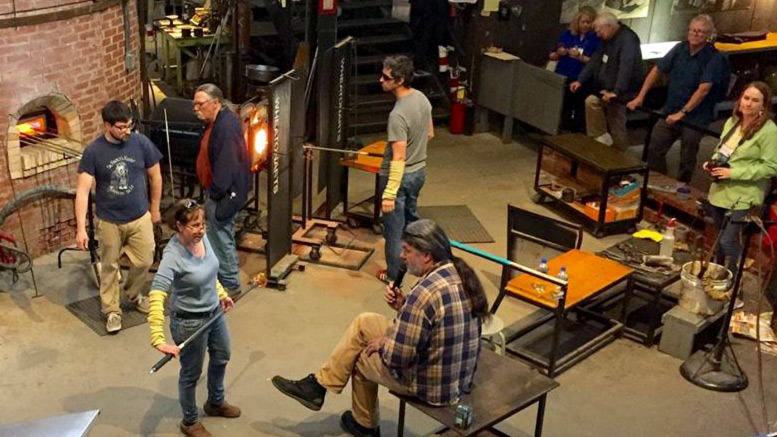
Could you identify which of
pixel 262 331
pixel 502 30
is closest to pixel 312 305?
pixel 262 331

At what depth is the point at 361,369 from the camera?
5.88 metres

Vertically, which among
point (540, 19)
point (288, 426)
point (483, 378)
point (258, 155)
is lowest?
point (288, 426)

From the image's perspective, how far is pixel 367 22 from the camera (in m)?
13.4

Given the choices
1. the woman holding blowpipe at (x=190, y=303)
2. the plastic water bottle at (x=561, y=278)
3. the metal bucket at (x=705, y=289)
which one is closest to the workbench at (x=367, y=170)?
the plastic water bottle at (x=561, y=278)

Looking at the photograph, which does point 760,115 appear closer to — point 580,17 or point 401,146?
point 401,146

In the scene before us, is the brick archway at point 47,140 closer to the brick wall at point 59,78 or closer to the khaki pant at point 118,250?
the brick wall at point 59,78

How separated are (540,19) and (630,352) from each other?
656cm

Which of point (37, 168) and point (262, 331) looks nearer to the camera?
point (262, 331)

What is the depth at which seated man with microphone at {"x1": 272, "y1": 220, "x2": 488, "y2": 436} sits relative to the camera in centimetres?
522

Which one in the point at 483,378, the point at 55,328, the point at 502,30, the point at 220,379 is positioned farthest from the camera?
the point at 502,30

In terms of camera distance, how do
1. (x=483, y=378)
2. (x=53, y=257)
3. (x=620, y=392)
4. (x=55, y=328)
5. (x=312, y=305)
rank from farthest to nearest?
(x=53, y=257) < (x=312, y=305) < (x=55, y=328) < (x=620, y=392) < (x=483, y=378)

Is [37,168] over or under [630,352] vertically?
over

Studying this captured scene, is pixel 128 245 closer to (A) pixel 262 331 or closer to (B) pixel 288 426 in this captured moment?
(A) pixel 262 331

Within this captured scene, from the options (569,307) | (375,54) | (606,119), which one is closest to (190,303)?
(569,307)
